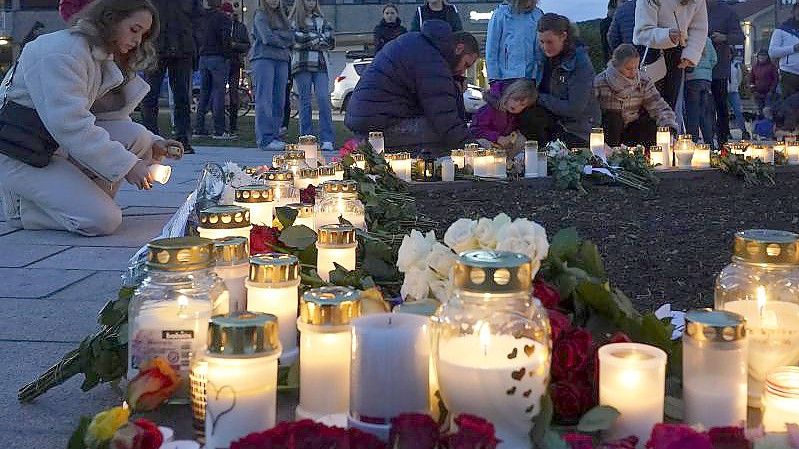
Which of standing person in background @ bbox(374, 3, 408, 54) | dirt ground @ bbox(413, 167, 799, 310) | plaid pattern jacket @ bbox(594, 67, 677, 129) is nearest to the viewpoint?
dirt ground @ bbox(413, 167, 799, 310)

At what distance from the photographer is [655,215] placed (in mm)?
5270

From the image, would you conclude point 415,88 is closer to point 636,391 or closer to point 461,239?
point 461,239

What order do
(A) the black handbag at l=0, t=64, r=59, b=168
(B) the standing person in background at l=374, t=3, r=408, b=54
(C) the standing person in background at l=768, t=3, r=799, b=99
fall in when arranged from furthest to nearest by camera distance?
(B) the standing person in background at l=374, t=3, r=408, b=54 → (C) the standing person in background at l=768, t=3, r=799, b=99 → (A) the black handbag at l=0, t=64, r=59, b=168

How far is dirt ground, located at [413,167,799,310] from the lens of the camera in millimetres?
3830

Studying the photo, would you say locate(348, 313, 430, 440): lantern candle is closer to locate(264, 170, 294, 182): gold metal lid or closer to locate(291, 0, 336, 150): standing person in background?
locate(264, 170, 294, 182): gold metal lid

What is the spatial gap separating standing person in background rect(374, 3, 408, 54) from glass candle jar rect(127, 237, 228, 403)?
33.5ft

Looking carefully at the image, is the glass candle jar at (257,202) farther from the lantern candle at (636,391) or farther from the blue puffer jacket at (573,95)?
the blue puffer jacket at (573,95)

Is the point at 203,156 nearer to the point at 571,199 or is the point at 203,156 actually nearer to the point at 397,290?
the point at 571,199

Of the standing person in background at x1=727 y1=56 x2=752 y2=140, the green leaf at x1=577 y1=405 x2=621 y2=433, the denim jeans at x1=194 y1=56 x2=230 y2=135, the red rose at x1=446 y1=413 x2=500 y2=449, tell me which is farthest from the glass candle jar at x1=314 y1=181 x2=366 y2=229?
the standing person in background at x1=727 y1=56 x2=752 y2=140

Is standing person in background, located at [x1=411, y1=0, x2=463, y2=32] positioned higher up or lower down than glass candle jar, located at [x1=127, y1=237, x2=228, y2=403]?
higher up

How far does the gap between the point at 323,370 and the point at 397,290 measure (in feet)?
2.62

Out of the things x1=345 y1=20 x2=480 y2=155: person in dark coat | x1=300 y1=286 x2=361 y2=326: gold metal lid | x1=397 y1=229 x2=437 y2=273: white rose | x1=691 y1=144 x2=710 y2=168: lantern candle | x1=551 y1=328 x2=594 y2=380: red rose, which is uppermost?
x1=345 y1=20 x2=480 y2=155: person in dark coat

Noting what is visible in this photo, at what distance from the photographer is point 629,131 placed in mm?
7590

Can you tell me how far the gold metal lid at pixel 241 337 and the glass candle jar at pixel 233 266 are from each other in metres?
0.59
